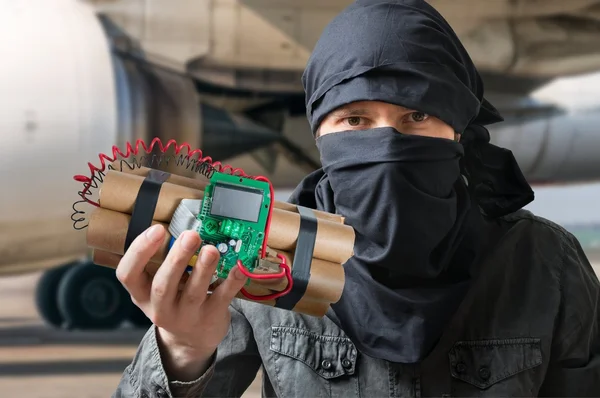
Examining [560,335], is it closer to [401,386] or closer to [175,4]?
[401,386]

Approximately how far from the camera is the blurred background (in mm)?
2930

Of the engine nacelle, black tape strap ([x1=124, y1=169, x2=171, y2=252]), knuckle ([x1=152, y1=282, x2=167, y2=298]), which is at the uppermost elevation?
the engine nacelle

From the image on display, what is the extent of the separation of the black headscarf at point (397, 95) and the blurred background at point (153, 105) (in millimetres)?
1931

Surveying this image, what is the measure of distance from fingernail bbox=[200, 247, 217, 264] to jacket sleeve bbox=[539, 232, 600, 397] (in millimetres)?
432

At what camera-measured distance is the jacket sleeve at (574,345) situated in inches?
31.0

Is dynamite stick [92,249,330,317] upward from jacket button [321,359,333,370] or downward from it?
upward

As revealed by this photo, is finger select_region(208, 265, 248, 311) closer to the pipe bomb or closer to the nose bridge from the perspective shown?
the pipe bomb

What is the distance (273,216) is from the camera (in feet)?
1.92

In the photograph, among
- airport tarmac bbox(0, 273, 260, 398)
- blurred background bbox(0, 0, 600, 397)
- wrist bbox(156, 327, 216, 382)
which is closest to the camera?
wrist bbox(156, 327, 216, 382)

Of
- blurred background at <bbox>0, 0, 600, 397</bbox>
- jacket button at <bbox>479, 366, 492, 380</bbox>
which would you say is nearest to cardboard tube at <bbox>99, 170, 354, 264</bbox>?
jacket button at <bbox>479, 366, 492, 380</bbox>

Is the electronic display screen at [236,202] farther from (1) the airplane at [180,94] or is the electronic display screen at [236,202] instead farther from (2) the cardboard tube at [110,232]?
(1) the airplane at [180,94]

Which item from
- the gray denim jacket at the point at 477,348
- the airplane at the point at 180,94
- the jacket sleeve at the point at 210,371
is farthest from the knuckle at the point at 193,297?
the airplane at the point at 180,94

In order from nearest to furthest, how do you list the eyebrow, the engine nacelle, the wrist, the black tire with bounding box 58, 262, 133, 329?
1. the wrist
2. the eyebrow
3. the black tire with bounding box 58, 262, 133, 329
4. the engine nacelle

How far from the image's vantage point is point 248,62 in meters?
3.14
